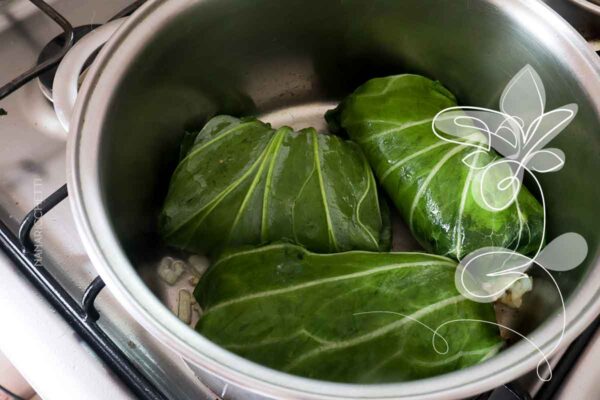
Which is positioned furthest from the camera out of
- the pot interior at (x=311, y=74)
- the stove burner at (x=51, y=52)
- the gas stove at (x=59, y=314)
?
the stove burner at (x=51, y=52)

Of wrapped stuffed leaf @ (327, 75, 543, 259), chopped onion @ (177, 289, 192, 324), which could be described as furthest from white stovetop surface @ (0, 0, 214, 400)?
wrapped stuffed leaf @ (327, 75, 543, 259)

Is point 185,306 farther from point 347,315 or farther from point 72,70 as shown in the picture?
point 72,70

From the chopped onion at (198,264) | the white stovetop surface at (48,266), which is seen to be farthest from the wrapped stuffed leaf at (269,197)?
the white stovetop surface at (48,266)

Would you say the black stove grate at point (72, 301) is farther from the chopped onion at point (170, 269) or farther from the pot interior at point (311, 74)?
the chopped onion at point (170, 269)

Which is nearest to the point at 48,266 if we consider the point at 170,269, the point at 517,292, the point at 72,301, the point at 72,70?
the point at 72,301

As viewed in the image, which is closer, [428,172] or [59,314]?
[59,314]
